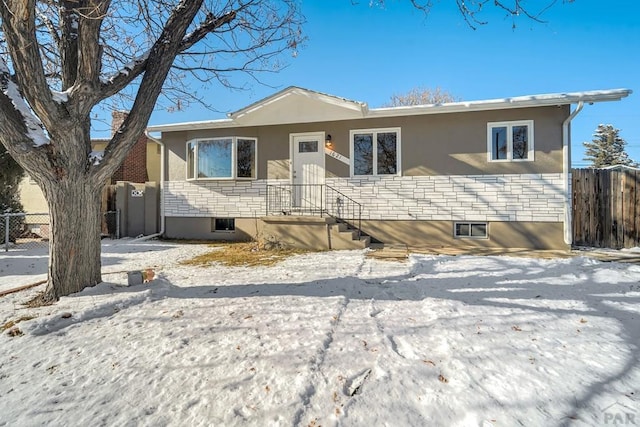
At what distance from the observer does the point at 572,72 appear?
8.21 meters

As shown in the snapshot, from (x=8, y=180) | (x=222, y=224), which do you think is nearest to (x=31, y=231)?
(x=8, y=180)

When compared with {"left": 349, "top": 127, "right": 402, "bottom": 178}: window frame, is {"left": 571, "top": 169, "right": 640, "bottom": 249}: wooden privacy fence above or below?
below

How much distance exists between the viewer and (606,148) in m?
31.4

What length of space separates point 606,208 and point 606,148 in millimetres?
33175

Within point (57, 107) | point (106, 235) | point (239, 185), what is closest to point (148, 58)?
point (57, 107)

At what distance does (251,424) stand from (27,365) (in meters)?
1.84

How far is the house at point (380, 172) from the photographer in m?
7.41

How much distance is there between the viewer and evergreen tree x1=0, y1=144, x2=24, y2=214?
8945 mm

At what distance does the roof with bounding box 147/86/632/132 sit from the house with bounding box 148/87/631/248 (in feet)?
0.09

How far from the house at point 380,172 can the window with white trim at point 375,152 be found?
0.03 meters

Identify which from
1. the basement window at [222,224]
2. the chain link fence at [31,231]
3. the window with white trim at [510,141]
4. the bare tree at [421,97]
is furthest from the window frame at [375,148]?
the bare tree at [421,97]

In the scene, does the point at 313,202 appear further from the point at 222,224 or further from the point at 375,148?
the point at 222,224

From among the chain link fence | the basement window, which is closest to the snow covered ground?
the basement window

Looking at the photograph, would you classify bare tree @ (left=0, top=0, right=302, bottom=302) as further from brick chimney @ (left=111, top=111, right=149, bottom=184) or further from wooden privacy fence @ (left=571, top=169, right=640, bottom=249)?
brick chimney @ (left=111, top=111, right=149, bottom=184)
